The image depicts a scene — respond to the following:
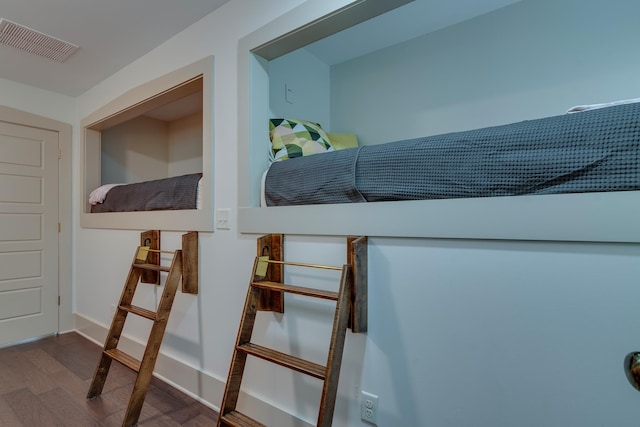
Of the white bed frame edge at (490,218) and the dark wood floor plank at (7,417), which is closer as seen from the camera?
the white bed frame edge at (490,218)

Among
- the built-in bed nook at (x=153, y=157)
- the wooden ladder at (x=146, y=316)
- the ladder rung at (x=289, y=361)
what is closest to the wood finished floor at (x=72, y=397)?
the wooden ladder at (x=146, y=316)

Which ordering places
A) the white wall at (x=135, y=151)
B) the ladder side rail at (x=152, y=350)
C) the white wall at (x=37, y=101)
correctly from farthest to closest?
the white wall at (x=135, y=151) → the white wall at (x=37, y=101) → the ladder side rail at (x=152, y=350)

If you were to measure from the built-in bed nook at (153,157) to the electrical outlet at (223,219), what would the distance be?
7 cm

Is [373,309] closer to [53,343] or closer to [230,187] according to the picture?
[230,187]

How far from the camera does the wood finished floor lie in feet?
5.90

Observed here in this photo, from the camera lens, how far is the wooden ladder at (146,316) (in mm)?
1800

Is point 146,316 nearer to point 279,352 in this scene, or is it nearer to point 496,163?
point 279,352

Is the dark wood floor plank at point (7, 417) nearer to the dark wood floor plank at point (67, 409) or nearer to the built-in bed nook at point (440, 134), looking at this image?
the dark wood floor plank at point (67, 409)

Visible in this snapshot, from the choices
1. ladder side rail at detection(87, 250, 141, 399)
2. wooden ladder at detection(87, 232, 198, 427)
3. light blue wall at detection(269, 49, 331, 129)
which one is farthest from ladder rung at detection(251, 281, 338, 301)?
light blue wall at detection(269, 49, 331, 129)

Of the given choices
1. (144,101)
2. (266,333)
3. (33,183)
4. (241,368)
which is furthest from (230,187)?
(33,183)

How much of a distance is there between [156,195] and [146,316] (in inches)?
35.0

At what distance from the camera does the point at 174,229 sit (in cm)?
223

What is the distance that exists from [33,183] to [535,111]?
4285 millimetres

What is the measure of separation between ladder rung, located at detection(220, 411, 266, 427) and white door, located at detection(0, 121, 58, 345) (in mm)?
2860
